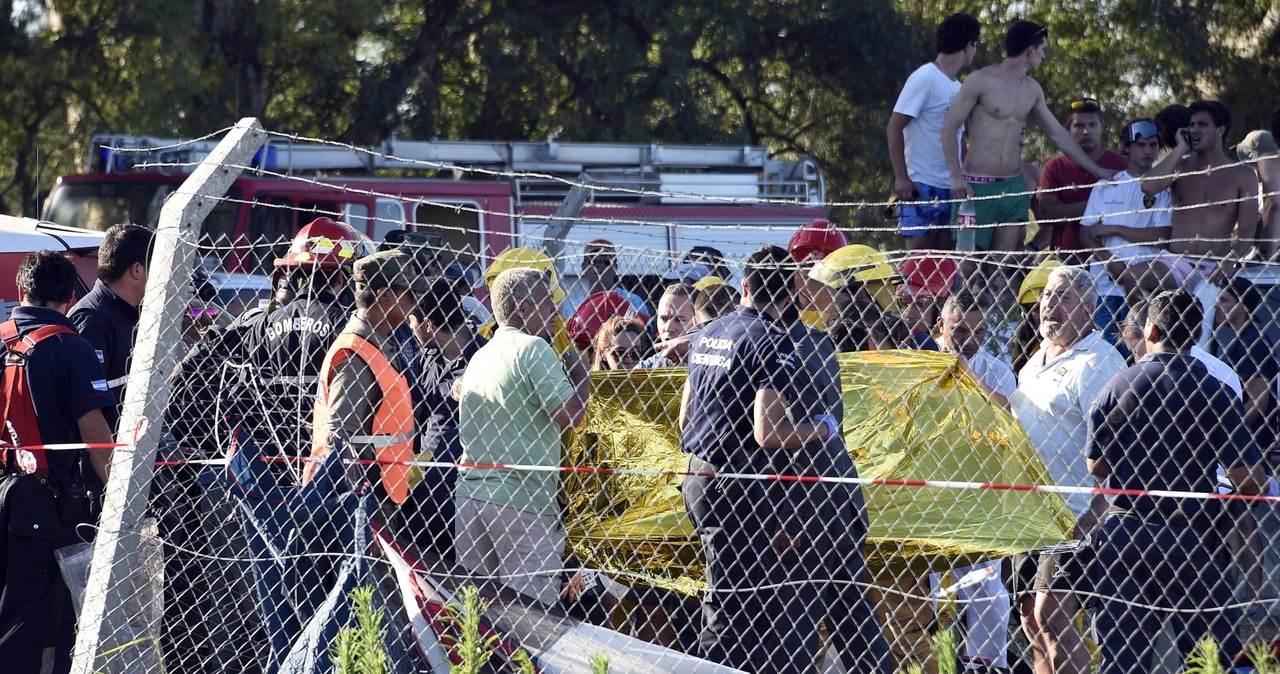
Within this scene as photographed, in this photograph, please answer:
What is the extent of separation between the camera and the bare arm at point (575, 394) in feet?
16.6

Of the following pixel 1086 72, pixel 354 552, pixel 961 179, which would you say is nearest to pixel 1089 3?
pixel 1086 72

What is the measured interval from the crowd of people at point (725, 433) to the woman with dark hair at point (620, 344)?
29 centimetres

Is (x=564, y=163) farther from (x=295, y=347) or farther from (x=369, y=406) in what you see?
(x=369, y=406)

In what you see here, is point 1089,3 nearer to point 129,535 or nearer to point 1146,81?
point 1146,81

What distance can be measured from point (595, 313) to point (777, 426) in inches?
81.3

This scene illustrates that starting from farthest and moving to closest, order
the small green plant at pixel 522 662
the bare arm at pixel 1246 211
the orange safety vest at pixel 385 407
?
the bare arm at pixel 1246 211, the orange safety vest at pixel 385 407, the small green plant at pixel 522 662

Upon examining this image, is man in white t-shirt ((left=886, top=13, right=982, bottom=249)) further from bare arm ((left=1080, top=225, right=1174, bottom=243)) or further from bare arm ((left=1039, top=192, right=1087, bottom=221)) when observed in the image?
bare arm ((left=1080, top=225, right=1174, bottom=243))

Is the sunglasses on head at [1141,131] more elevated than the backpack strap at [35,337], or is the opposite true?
the sunglasses on head at [1141,131]

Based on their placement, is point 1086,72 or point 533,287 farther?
point 1086,72

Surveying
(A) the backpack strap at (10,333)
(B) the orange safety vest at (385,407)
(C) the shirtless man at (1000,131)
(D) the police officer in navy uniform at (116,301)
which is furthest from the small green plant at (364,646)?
(C) the shirtless man at (1000,131)

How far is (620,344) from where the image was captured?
6285mm

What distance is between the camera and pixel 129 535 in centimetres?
455

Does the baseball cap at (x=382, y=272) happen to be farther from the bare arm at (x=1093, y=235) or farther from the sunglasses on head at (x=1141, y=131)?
the sunglasses on head at (x=1141, y=131)

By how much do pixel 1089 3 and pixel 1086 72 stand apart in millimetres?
924
